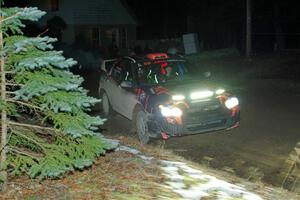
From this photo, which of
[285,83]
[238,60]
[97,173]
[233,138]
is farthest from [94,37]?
[97,173]

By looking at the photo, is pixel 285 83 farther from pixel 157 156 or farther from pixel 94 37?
pixel 94 37

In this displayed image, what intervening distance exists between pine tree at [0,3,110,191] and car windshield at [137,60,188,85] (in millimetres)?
4785

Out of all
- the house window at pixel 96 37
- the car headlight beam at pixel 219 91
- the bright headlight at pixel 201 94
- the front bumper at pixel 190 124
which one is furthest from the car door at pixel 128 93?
the house window at pixel 96 37

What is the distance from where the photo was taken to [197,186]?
19.3ft

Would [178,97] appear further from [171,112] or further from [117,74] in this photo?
[117,74]

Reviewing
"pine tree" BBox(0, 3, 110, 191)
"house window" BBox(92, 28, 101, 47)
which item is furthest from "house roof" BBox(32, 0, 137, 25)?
"pine tree" BBox(0, 3, 110, 191)

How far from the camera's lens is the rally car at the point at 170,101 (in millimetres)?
8969

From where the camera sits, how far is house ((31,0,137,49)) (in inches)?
1464

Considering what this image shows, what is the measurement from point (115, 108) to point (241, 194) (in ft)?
20.3

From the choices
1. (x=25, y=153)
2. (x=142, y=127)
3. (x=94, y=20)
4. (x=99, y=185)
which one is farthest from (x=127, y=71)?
(x=94, y=20)

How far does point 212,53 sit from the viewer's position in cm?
2930

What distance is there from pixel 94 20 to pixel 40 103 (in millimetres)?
33821

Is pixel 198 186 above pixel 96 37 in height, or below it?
below

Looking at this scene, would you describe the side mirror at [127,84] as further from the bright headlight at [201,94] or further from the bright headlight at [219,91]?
the bright headlight at [219,91]
